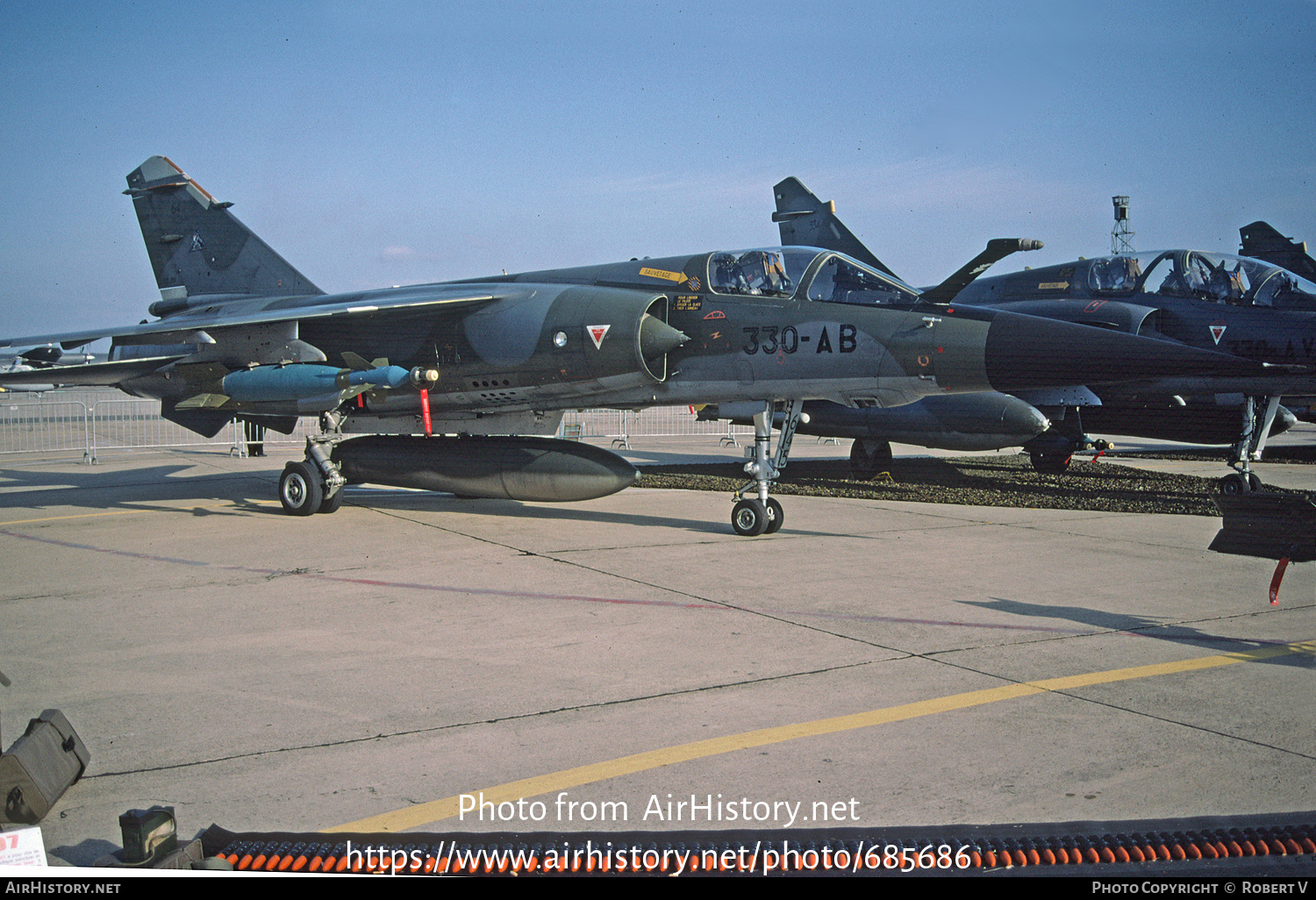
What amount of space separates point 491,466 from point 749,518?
10.2 ft

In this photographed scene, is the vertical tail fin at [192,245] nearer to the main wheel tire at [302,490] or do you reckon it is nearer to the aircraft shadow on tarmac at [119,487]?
the aircraft shadow on tarmac at [119,487]

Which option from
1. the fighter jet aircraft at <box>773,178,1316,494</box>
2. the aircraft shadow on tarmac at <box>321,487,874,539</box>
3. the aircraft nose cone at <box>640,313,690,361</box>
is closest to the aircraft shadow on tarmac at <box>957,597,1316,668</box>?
A: the aircraft shadow on tarmac at <box>321,487,874,539</box>

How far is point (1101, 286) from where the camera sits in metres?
12.9

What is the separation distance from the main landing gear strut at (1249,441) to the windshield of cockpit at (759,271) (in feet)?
19.6

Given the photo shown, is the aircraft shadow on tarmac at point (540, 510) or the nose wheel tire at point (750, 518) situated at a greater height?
the nose wheel tire at point (750, 518)

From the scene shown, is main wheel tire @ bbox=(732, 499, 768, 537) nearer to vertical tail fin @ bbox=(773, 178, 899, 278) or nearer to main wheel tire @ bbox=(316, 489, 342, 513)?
main wheel tire @ bbox=(316, 489, 342, 513)

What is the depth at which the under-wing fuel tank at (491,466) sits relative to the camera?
34.8ft

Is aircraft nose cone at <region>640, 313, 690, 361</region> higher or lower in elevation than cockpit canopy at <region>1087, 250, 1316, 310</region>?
lower

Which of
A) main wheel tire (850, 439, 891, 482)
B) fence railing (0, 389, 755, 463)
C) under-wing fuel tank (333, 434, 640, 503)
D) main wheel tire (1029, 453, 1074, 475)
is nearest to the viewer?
under-wing fuel tank (333, 434, 640, 503)

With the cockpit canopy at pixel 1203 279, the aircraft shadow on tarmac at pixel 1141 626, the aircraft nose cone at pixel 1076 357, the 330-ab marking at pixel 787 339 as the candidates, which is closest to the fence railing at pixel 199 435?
the cockpit canopy at pixel 1203 279

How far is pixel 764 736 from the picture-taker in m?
4.13

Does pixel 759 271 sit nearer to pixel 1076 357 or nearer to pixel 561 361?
pixel 561 361

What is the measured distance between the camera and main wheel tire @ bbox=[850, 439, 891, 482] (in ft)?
52.1

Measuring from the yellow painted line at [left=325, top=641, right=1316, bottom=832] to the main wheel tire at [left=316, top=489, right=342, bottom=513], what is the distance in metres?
8.66
